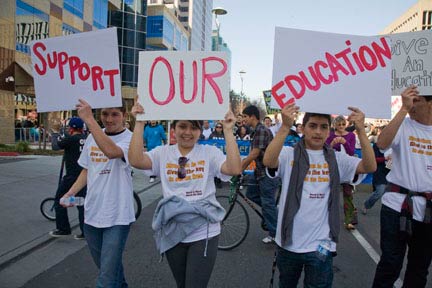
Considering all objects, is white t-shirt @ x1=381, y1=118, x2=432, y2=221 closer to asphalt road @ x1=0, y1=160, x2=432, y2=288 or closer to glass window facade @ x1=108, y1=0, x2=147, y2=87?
asphalt road @ x1=0, y1=160, x2=432, y2=288

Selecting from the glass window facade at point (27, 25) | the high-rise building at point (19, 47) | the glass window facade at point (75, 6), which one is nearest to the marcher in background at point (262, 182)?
the high-rise building at point (19, 47)

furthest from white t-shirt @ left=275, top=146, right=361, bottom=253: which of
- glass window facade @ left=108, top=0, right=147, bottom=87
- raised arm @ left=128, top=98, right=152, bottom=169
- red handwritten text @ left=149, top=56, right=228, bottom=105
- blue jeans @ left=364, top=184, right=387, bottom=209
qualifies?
glass window facade @ left=108, top=0, right=147, bottom=87

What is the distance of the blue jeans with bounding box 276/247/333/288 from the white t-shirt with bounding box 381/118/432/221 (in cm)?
84

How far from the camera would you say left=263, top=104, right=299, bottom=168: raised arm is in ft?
8.28

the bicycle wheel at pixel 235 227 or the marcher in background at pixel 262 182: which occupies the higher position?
the marcher in background at pixel 262 182

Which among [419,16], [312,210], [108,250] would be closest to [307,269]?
[312,210]

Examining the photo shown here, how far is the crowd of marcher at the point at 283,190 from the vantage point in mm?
2607

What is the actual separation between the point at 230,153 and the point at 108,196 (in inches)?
43.8

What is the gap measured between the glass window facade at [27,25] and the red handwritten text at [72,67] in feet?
67.2

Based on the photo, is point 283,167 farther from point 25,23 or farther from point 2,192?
point 25,23

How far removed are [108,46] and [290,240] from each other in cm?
203

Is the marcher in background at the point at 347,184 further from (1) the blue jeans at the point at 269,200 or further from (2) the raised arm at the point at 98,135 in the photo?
(2) the raised arm at the point at 98,135

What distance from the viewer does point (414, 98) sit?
2.97 meters

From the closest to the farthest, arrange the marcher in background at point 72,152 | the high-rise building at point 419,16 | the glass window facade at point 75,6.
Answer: the marcher in background at point 72,152 → the glass window facade at point 75,6 → the high-rise building at point 419,16
